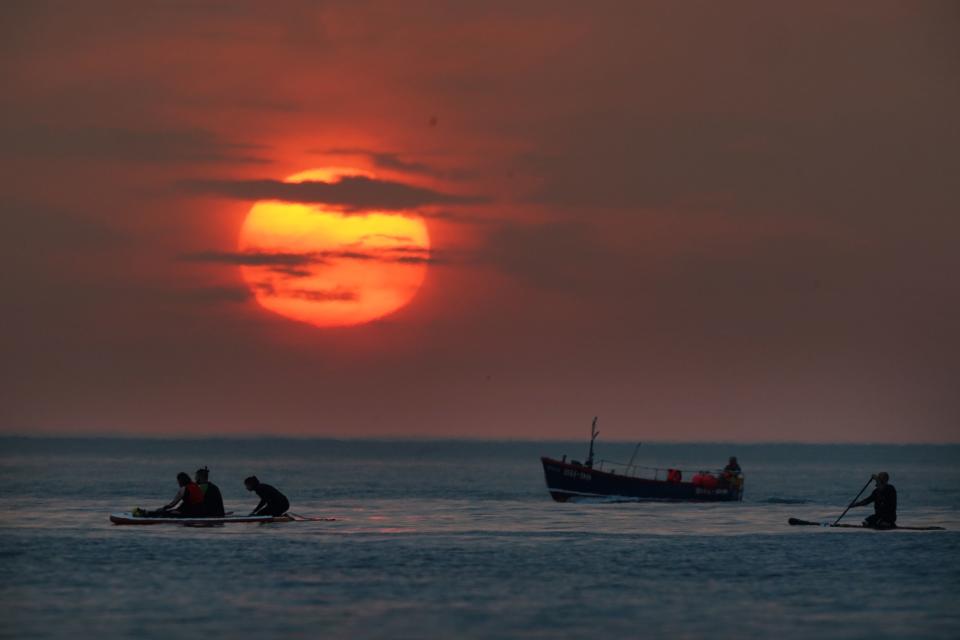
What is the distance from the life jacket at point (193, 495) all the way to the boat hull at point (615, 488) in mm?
30968

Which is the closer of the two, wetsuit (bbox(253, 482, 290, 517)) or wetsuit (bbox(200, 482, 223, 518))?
wetsuit (bbox(200, 482, 223, 518))

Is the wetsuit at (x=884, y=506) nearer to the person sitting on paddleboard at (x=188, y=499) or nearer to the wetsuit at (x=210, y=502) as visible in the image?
the wetsuit at (x=210, y=502)

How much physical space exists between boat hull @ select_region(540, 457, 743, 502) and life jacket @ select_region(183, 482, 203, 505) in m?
31.0

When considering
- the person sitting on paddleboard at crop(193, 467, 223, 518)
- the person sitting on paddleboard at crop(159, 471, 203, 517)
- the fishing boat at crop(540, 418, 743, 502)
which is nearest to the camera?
the person sitting on paddleboard at crop(159, 471, 203, 517)

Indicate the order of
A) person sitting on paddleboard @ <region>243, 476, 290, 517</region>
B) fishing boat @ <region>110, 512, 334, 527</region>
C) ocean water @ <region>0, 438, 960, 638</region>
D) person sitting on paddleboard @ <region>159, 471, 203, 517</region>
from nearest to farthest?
ocean water @ <region>0, 438, 960, 638</region>
person sitting on paddleboard @ <region>159, 471, 203, 517</region>
fishing boat @ <region>110, 512, 334, 527</region>
person sitting on paddleboard @ <region>243, 476, 290, 517</region>

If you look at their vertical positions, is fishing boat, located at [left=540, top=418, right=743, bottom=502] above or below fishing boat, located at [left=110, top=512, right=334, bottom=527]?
above

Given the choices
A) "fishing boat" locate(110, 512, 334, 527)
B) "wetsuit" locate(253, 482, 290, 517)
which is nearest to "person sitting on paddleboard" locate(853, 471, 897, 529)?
"wetsuit" locate(253, 482, 290, 517)

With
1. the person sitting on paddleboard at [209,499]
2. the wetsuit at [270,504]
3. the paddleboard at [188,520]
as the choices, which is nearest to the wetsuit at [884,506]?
the wetsuit at [270,504]

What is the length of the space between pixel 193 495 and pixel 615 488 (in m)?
33.3


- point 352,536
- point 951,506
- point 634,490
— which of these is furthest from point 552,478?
point 352,536

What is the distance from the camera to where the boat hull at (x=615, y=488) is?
79.4 m

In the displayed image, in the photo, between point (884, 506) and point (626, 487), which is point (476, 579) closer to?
point (884, 506)

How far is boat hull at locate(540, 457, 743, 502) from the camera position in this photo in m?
79.4

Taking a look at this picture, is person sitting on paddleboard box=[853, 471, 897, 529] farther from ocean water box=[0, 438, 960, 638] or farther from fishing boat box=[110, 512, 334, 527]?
fishing boat box=[110, 512, 334, 527]
